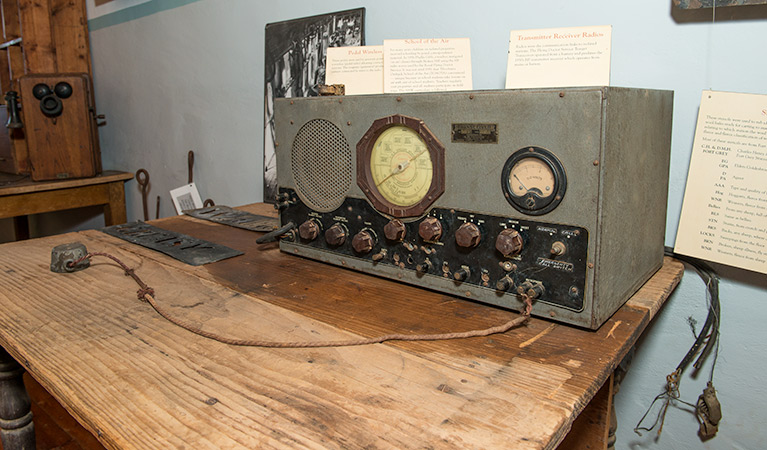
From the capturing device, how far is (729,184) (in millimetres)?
1123

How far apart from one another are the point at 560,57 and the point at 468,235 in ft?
1.25

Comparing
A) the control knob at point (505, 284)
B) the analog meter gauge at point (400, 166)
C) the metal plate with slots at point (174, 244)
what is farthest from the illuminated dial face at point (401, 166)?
the metal plate with slots at point (174, 244)

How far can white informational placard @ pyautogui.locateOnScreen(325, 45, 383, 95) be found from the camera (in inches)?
50.3

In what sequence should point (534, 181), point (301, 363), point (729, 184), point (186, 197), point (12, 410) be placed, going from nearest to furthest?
point (301, 363) < point (534, 181) < point (729, 184) < point (12, 410) < point (186, 197)

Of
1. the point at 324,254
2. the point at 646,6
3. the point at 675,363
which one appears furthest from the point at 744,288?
the point at 324,254

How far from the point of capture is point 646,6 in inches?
47.3

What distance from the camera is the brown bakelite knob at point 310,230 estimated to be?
4.21 feet

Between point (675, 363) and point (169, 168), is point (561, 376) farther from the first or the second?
point (169, 168)

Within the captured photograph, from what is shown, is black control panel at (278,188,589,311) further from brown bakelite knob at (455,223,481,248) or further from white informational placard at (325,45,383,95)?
white informational placard at (325,45,383,95)

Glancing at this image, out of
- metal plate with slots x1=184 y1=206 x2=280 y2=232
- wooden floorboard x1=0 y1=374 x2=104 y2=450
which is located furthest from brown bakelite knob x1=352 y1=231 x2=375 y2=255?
wooden floorboard x1=0 y1=374 x2=104 y2=450

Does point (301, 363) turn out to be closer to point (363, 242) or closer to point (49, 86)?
point (363, 242)

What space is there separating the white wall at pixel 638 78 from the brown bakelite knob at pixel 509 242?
54 centimetres

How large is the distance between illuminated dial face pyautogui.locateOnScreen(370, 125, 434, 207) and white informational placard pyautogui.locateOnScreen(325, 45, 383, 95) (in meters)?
0.21

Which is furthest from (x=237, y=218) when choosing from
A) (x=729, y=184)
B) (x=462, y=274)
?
(x=729, y=184)
